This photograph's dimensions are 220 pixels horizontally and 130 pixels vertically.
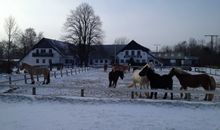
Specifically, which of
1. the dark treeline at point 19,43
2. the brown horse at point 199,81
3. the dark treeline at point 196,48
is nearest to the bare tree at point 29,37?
the dark treeline at point 19,43

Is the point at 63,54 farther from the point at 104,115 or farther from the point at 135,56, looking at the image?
the point at 104,115

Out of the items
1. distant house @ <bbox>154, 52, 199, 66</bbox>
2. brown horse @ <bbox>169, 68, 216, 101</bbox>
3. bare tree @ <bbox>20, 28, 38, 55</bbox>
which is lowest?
brown horse @ <bbox>169, 68, 216, 101</bbox>

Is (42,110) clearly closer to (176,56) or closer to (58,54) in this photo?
(58,54)

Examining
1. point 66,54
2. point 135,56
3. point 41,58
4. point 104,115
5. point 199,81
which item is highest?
point 66,54

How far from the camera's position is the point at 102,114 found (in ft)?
33.4

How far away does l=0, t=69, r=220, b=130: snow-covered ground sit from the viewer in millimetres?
8547

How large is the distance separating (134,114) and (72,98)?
412 cm

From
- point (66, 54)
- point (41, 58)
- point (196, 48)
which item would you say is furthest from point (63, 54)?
point (196, 48)

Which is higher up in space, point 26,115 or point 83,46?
point 83,46

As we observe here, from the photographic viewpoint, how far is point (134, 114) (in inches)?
403

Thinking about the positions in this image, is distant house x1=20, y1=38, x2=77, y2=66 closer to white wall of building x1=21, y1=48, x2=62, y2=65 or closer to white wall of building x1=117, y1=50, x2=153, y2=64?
white wall of building x1=21, y1=48, x2=62, y2=65

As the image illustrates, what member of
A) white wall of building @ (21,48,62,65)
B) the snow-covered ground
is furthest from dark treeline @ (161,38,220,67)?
the snow-covered ground

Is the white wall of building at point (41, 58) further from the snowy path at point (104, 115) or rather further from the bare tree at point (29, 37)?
the snowy path at point (104, 115)

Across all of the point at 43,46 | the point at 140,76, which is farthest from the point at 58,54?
the point at 140,76
